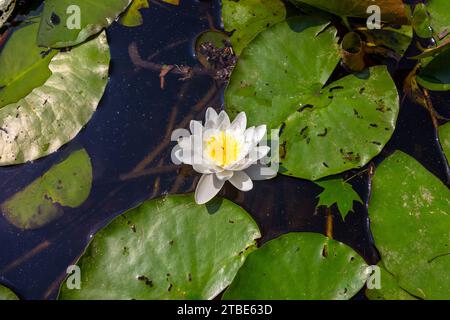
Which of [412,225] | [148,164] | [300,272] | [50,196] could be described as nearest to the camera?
[300,272]

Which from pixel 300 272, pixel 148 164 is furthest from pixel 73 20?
pixel 300 272

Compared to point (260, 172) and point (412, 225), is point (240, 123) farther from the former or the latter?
point (412, 225)

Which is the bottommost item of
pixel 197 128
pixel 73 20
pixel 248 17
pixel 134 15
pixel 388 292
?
pixel 388 292

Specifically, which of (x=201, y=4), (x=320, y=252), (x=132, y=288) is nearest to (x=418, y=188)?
(x=320, y=252)

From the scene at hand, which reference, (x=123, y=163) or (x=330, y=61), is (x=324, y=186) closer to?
(x=330, y=61)

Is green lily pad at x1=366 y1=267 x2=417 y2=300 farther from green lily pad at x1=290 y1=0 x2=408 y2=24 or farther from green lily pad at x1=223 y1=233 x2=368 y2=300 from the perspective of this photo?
green lily pad at x1=290 y1=0 x2=408 y2=24

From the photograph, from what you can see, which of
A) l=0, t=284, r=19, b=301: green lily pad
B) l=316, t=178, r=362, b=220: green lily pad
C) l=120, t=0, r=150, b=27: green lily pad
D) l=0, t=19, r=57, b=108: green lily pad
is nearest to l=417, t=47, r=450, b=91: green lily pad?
l=316, t=178, r=362, b=220: green lily pad

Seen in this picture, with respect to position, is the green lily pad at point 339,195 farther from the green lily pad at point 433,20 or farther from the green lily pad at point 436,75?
the green lily pad at point 433,20
